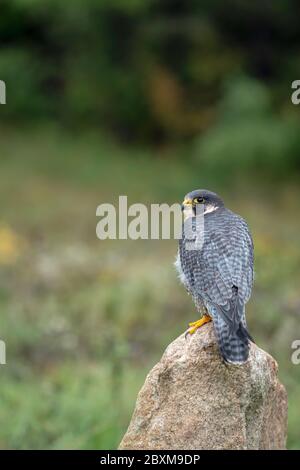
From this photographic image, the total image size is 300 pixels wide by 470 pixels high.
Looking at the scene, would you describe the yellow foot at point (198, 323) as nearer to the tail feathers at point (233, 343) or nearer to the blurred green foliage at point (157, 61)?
the tail feathers at point (233, 343)

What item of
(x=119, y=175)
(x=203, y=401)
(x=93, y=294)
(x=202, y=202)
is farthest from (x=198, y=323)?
(x=119, y=175)

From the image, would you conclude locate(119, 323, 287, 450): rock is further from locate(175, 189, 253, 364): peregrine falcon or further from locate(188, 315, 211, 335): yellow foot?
locate(175, 189, 253, 364): peregrine falcon

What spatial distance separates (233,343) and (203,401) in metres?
0.53

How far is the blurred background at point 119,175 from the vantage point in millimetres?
9188

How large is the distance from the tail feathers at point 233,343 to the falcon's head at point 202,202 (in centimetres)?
109

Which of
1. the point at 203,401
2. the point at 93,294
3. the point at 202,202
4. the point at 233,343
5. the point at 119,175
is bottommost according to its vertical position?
the point at 203,401

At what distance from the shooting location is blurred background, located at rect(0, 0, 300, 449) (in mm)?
9188

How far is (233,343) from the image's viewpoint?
15.6 feet

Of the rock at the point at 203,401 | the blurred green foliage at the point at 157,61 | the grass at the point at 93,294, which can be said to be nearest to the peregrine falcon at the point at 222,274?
the rock at the point at 203,401

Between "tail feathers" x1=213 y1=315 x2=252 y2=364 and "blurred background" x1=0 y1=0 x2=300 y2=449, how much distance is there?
8.46 ft

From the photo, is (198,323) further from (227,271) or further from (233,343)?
(233,343)

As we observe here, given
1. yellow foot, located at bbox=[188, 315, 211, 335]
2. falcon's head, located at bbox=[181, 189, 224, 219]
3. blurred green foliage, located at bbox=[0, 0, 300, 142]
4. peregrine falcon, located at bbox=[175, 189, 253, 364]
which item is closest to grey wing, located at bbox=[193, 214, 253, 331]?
peregrine falcon, located at bbox=[175, 189, 253, 364]

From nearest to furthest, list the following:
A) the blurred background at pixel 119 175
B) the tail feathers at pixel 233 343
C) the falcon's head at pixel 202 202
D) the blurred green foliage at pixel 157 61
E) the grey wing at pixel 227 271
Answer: the tail feathers at pixel 233 343
the grey wing at pixel 227 271
the falcon's head at pixel 202 202
the blurred background at pixel 119 175
the blurred green foliage at pixel 157 61

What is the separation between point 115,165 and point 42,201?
3784 mm
